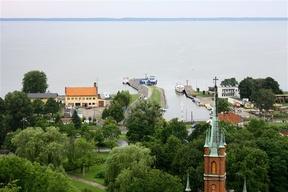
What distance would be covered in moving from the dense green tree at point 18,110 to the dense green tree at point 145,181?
29741 millimetres

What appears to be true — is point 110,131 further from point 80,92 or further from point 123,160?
point 80,92

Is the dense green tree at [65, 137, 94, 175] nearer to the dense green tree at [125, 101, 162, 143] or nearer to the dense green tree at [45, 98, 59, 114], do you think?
the dense green tree at [125, 101, 162, 143]

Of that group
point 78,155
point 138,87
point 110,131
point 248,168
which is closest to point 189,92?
point 138,87

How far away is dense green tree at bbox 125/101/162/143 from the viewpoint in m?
59.8

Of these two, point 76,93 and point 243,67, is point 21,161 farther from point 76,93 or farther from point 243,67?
point 243,67

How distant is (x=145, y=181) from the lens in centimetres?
3625

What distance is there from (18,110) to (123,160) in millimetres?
27966

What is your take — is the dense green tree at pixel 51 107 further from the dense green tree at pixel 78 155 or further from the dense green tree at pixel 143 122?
the dense green tree at pixel 78 155

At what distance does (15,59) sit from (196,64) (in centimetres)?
5134

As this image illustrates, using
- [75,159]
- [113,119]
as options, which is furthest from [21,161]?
[113,119]

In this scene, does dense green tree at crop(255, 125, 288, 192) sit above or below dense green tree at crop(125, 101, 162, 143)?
below

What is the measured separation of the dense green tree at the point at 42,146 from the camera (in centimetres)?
4644

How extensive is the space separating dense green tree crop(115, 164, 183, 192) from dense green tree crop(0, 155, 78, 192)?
12.8 feet

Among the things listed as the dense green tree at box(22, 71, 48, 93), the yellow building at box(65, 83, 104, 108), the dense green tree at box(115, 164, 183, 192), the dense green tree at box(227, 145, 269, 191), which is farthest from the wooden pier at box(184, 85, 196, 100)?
the dense green tree at box(115, 164, 183, 192)
